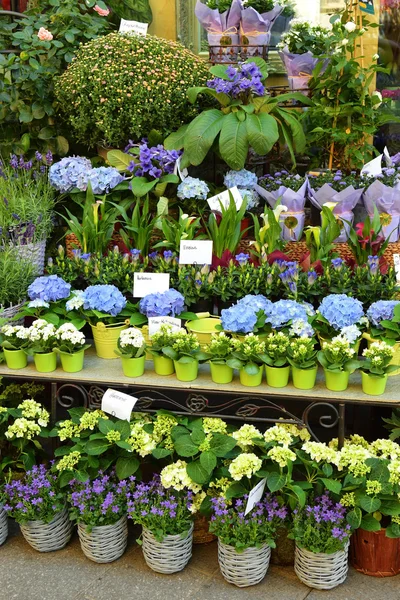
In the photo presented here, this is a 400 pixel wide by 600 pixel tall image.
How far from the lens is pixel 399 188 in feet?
→ 11.6

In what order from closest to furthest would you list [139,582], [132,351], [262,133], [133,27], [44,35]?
[139,582] → [132,351] → [262,133] → [44,35] → [133,27]

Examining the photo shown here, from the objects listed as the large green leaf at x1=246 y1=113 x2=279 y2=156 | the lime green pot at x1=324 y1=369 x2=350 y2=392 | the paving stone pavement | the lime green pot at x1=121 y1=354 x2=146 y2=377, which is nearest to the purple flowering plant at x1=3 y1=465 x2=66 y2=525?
the paving stone pavement

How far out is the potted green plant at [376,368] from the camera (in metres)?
2.89

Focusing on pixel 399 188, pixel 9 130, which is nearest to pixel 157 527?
pixel 399 188

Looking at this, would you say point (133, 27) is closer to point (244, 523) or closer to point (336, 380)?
point (336, 380)

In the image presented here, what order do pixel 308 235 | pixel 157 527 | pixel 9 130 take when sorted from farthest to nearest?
pixel 9 130 → pixel 308 235 → pixel 157 527

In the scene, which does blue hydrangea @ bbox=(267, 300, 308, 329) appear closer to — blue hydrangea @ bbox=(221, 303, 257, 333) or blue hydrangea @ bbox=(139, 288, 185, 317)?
blue hydrangea @ bbox=(221, 303, 257, 333)

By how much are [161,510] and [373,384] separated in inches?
37.9

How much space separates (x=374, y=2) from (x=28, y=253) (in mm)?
2413

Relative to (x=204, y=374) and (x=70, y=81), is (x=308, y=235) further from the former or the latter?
(x=70, y=81)

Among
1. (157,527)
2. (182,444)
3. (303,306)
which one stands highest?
(303,306)

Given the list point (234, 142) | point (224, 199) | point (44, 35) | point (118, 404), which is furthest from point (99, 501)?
point (44, 35)

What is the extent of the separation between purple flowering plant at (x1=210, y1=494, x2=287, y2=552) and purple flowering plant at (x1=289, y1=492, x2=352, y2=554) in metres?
0.08

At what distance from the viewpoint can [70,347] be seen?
3.15 meters
